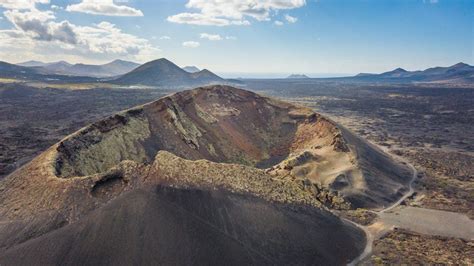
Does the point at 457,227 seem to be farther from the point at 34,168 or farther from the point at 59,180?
the point at 34,168

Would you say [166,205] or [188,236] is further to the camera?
[166,205]

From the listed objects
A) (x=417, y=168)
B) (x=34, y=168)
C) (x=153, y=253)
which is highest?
(x=34, y=168)

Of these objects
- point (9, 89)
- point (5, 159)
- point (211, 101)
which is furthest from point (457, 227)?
point (9, 89)

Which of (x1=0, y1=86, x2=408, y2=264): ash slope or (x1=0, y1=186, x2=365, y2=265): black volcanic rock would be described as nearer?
(x1=0, y1=186, x2=365, y2=265): black volcanic rock

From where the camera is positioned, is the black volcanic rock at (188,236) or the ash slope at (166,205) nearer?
the black volcanic rock at (188,236)

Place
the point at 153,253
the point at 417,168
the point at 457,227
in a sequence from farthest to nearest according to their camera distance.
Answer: the point at 417,168 < the point at 457,227 < the point at 153,253

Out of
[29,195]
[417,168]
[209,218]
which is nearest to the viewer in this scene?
[209,218]

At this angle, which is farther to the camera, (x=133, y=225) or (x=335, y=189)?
(x=335, y=189)

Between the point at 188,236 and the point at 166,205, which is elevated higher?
the point at 166,205
